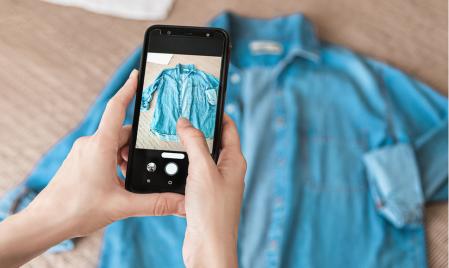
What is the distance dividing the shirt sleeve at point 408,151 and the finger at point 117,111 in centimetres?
40

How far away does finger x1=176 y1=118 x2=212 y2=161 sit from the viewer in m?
0.40

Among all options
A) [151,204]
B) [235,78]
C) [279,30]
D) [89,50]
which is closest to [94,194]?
[151,204]

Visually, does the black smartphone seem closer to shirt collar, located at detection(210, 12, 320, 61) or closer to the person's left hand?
the person's left hand

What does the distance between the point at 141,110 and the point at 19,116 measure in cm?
17

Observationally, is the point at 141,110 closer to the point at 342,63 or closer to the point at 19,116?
the point at 19,116

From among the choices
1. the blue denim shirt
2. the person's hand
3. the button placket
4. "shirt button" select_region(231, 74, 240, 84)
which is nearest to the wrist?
the person's hand

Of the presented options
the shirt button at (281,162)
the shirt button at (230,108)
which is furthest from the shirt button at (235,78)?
the shirt button at (281,162)

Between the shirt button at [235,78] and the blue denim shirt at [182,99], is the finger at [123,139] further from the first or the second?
the shirt button at [235,78]

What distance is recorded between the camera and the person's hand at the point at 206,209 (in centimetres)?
39

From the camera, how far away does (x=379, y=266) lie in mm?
647

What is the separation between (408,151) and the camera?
2.25 ft

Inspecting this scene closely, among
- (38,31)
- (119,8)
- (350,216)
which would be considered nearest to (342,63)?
(350,216)

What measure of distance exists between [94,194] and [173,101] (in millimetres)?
114

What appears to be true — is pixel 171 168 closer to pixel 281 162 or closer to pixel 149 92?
pixel 149 92
